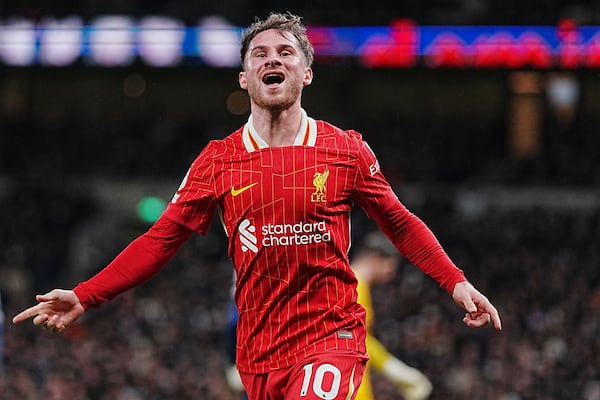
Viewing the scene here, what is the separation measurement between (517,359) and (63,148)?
13377 millimetres

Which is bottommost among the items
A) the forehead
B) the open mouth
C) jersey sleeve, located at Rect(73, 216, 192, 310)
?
jersey sleeve, located at Rect(73, 216, 192, 310)

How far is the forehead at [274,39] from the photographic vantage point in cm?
462

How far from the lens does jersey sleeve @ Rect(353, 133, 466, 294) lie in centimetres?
456

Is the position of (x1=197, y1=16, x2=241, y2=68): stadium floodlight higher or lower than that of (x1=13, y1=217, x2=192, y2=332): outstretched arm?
higher

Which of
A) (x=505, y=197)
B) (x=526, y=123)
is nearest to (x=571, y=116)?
(x=526, y=123)

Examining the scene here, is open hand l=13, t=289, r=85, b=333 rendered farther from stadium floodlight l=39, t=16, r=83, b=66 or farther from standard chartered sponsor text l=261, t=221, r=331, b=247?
stadium floodlight l=39, t=16, r=83, b=66

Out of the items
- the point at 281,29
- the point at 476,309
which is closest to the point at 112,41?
the point at 281,29

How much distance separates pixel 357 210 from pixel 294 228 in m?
17.8

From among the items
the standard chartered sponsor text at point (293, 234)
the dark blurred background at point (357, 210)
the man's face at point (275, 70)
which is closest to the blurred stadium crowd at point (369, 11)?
the dark blurred background at point (357, 210)

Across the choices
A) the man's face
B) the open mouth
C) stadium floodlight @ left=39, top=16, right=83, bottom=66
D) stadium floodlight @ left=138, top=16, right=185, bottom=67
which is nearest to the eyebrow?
the man's face

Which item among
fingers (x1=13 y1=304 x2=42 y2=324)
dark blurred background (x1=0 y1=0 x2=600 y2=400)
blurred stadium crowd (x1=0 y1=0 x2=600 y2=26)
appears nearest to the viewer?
fingers (x1=13 y1=304 x2=42 y2=324)

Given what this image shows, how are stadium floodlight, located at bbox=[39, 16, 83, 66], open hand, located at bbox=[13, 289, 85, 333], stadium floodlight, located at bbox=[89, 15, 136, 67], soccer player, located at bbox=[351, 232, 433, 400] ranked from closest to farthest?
1. open hand, located at bbox=[13, 289, 85, 333]
2. soccer player, located at bbox=[351, 232, 433, 400]
3. stadium floodlight, located at bbox=[89, 15, 136, 67]
4. stadium floodlight, located at bbox=[39, 16, 83, 66]

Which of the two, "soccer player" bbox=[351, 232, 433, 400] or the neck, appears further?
"soccer player" bbox=[351, 232, 433, 400]

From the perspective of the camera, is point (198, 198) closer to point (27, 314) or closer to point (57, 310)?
point (57, 310)
